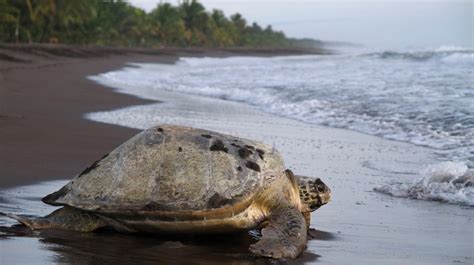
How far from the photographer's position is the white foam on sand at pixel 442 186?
5.48 meters

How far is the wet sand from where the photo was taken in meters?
3.62

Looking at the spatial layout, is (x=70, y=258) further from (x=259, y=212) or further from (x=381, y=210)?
(x=381, y=210)

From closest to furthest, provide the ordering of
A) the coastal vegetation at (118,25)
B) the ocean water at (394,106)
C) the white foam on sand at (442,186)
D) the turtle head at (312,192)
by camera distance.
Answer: the turtle head at (312,192), the white foam on sand at (442,186), the ocean water at (394,106), the coastal vegetation at (118,25)

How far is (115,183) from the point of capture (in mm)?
3992

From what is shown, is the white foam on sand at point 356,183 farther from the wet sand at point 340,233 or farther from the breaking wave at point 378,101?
the breaking wave at point 378,101

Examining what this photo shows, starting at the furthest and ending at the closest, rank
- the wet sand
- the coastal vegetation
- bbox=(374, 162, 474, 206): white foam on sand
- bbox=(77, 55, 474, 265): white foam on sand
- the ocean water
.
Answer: the coastal vegetation
the ocean water
bbox=(374, 162, 474, 206): white foam on sand
bbox=(77, 55, 474, 265): white foam on sand
the wet sand

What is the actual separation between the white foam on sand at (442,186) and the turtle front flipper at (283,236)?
5.77 ft

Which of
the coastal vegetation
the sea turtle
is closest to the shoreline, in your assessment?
the sea turtle

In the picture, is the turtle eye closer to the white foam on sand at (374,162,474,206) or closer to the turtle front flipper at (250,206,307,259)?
the turtle front flipper at (250,206,307,259)

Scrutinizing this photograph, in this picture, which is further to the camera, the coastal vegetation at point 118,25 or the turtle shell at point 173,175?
the coastal vegetation at point 118,25

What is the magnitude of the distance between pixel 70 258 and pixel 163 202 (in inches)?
24.9

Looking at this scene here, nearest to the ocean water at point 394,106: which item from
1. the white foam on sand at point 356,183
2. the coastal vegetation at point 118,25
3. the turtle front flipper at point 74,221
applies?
the white foam on sand at point 356,183

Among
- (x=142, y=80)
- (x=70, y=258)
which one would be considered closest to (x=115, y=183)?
(x=70, y=258)

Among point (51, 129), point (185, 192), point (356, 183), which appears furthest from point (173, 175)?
point (51, 129)
